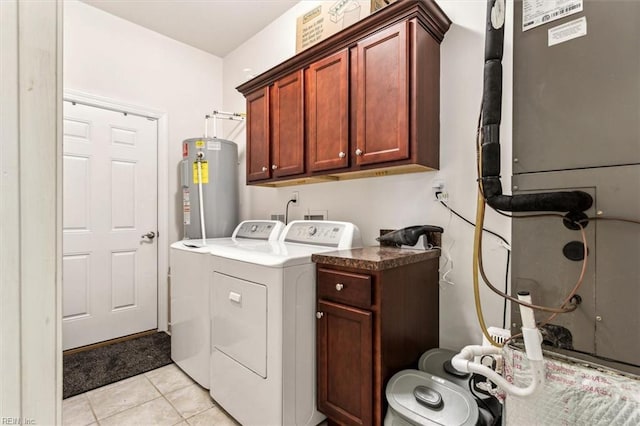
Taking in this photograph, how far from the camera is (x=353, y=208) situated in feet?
7.30

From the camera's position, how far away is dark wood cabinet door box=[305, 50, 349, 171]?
187cm

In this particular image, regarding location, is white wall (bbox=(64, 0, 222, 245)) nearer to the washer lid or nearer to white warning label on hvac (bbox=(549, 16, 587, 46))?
the washer lid

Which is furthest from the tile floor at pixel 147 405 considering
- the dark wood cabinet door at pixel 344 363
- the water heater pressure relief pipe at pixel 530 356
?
the water heater pressure relief pipe at pixel 530 356

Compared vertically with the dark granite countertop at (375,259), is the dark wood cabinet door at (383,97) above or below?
above

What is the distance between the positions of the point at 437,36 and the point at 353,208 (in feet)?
3.86

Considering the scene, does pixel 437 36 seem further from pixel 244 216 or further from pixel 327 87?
pixel 244 216

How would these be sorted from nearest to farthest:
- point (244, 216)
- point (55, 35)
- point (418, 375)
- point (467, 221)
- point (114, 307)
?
point (55, 35) → point (418, 375) → point (467, 221) → point (114, 307) → point (244, 216)

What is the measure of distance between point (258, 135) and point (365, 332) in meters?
1.82

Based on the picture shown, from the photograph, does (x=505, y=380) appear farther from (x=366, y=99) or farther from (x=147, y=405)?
(x=147, y=405)

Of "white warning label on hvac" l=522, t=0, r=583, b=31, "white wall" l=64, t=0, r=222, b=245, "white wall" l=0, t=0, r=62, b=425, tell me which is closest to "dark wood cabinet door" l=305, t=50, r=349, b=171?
"white warning label on hvac" l=522, t=0, r=583, b=31

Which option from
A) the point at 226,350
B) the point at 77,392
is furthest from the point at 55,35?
the point at 77,392

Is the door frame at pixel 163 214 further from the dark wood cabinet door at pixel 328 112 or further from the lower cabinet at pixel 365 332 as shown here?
the lower cabinet at pixel 365 332

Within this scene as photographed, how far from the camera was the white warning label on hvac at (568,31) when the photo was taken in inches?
37.3

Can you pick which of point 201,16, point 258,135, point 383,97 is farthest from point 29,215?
point 201,16
